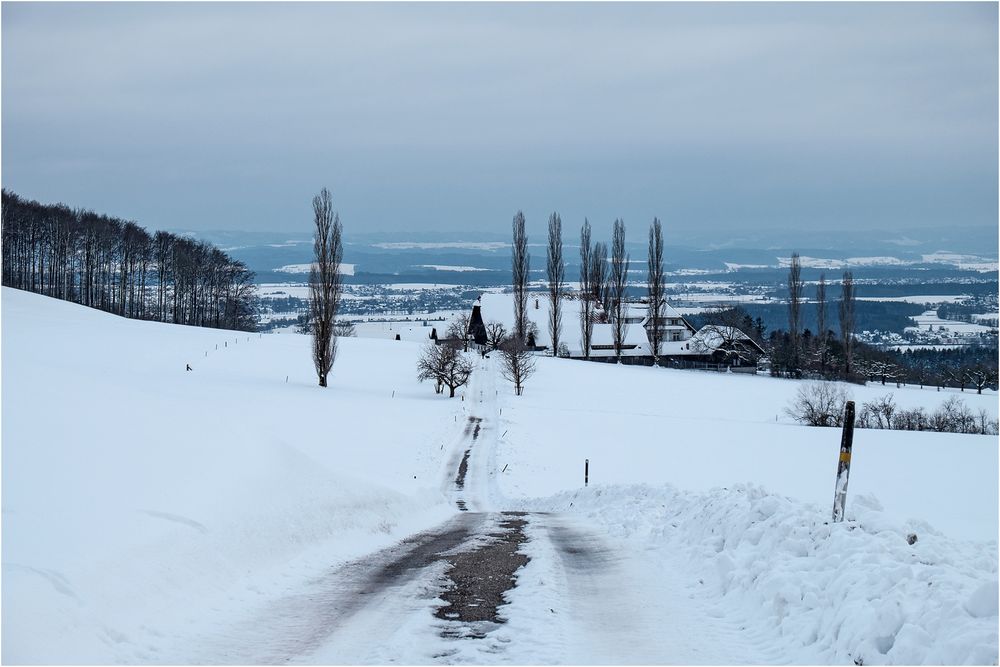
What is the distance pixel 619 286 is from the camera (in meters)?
91.4

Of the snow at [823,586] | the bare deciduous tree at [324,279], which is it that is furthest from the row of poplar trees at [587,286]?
the snow at [823,586]

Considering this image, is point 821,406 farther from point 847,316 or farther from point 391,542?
point 391,542

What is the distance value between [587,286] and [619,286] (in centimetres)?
477

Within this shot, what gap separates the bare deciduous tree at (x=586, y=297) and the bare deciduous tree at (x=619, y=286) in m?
3.00

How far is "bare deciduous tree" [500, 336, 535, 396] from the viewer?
62156 millimetres

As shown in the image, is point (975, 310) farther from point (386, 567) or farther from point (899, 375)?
point (386, 567)

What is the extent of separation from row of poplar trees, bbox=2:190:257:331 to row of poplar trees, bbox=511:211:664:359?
45.0m

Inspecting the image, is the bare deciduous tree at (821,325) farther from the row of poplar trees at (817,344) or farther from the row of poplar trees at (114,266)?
the row of poplar trees at (114,266)

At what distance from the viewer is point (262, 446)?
1667cm

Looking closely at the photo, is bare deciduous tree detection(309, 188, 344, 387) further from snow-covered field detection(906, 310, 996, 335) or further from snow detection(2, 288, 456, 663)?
snow-covered field detection(906, 310, 996, 335)

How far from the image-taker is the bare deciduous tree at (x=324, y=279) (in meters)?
52.4

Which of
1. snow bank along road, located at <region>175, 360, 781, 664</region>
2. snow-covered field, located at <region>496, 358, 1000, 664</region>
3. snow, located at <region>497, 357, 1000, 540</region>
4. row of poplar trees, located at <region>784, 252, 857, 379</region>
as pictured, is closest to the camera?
snow-covered field, located at <region>496, 358, 1000, 664</region>

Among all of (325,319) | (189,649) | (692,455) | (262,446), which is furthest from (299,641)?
(325,319)

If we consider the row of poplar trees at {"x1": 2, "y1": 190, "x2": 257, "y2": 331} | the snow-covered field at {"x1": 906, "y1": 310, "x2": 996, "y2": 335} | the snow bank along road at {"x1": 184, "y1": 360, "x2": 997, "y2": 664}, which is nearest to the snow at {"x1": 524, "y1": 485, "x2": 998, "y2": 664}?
the snow bank along road at {"x1": 184, "y1": 360, "x2": 997, "y2": 664}
